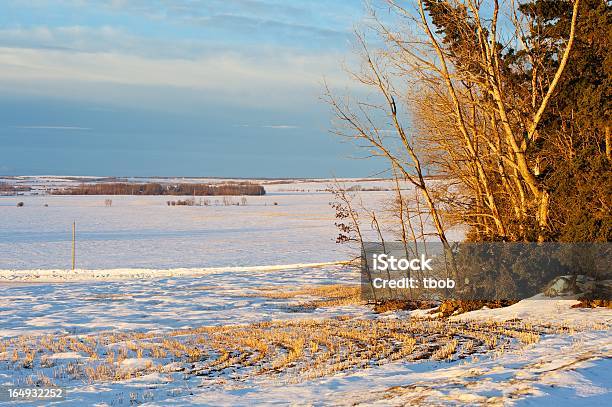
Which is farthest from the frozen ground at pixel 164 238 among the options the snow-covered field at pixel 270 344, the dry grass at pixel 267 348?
the dry grass at pixel 267 348

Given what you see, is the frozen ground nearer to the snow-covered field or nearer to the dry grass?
the snow-covered field

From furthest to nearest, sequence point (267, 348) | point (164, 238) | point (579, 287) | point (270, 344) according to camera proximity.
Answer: point (164, 238)
point (579, 287)
point (270, 344)
point (267, 348)

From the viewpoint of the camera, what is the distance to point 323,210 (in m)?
70.8

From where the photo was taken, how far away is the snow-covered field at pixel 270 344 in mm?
6938

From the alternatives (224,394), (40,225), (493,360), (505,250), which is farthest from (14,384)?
(40,225)

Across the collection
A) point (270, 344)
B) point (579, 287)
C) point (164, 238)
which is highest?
point (164, 238)

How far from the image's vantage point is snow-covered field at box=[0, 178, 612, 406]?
6938 millimetres

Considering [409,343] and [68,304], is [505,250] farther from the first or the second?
→ [68,304]

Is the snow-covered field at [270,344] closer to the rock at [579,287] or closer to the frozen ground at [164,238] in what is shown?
the rock at [579,287]

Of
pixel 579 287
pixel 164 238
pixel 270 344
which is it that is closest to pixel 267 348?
pixel 270 344

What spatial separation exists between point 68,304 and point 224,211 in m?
49.9

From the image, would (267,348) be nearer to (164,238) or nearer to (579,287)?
(579,287)

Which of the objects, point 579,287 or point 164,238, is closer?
point 579,287

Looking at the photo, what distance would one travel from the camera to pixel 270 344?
1112cm
